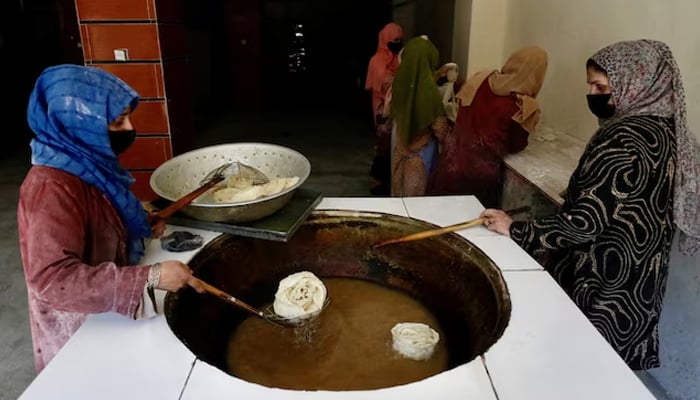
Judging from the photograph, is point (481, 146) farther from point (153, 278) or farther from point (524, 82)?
point (153, 278)

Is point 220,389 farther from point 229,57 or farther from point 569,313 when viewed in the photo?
point 229,57

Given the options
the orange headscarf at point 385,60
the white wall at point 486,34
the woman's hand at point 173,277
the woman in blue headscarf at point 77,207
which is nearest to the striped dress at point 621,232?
the woman's hand at point 173,277

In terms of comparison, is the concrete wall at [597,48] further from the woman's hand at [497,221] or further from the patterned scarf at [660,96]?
the woman's hand at [497,221]

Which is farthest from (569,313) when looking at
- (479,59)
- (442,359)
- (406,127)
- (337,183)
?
(337,183)

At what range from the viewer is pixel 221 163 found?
1.59 meters

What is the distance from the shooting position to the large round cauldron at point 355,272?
122 cm

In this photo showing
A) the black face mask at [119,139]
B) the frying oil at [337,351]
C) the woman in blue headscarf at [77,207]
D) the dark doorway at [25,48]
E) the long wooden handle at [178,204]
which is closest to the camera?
the woman in blue headscarf at [77,207]

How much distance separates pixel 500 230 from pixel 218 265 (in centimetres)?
83

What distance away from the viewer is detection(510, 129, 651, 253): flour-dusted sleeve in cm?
124

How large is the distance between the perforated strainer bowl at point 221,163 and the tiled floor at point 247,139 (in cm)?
121

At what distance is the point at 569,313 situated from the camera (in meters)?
1.02

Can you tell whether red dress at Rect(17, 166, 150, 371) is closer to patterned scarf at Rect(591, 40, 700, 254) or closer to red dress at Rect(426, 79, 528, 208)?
patterned scarf at Rect(591, 40, 700, 254)

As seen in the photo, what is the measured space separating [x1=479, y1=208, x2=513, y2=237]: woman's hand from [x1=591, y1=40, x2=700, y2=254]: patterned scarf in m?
0.39

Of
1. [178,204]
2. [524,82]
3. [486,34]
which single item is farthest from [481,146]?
[178,204]
